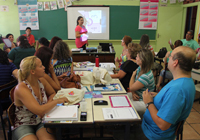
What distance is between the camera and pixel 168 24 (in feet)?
21.3

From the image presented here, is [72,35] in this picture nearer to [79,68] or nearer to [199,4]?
[79,68]

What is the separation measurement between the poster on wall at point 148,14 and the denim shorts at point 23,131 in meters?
5.75

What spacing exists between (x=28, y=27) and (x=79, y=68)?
153 inches

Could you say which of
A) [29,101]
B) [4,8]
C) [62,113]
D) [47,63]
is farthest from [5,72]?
[4,8]

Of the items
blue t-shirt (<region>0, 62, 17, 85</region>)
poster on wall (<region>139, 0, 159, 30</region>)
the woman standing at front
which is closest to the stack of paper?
blue t-shirt (<region>0, 62, 17, 85</region>)

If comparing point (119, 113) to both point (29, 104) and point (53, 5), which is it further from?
point (53, 5)

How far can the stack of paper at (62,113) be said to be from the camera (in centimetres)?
143

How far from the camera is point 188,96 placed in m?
1.20

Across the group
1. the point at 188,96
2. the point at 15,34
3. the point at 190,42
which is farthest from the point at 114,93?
the point at 15,34

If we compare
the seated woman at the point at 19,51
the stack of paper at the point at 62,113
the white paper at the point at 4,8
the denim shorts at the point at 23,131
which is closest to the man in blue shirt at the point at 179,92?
the stack of paper at the point at 62,113

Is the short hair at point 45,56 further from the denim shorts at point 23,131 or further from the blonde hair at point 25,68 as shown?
the denim shorts at point 23,131

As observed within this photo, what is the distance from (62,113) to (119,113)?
530 millimetres

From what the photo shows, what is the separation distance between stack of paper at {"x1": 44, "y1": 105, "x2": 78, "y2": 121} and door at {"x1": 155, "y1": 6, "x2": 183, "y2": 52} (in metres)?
5.85

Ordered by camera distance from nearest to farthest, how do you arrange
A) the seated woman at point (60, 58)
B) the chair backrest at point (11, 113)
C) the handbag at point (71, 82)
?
1. the chair backrest at point (11, 113)
2. the handbag at point (71, 82)
3. the seated woman at point (60, 58)
